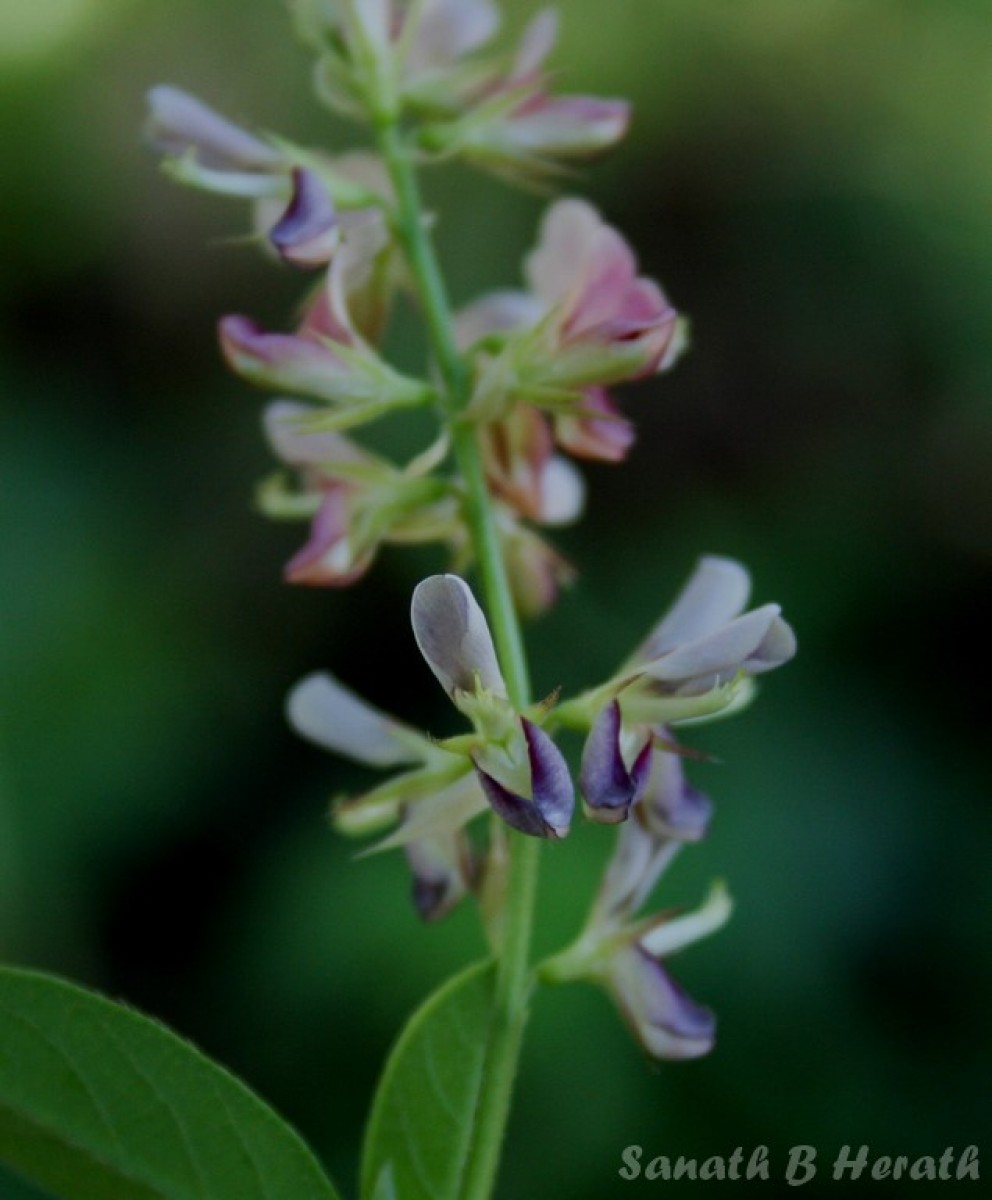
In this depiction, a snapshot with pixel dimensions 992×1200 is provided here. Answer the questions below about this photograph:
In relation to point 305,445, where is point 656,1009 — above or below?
below

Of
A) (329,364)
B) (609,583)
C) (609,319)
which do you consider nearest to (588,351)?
(609,319)

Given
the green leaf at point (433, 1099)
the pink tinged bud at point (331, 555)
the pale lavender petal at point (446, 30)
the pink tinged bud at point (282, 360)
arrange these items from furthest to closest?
the pale lavender petal at point (446, 30)
the pink tinged bud at point (331, 555)
the pink tinged bud at point (282, 360)
the green leaf at point (433, 1099)

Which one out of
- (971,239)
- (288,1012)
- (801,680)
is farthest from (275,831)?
(971,239)

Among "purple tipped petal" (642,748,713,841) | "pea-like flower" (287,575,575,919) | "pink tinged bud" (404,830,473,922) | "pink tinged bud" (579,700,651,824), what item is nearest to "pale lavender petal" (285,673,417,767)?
"pea-like flower" (287,575,575,919)

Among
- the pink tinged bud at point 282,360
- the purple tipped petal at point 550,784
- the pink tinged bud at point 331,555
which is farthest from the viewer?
the pink tinged bud at point 331,555

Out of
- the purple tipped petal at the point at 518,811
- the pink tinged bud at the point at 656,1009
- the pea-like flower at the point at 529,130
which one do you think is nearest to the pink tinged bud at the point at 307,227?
the pea-like flower at the point at 529,130

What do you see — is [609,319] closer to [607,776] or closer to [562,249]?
[562,249]

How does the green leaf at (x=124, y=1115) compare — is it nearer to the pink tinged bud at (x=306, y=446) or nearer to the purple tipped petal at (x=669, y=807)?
the purple tipped petal at (x=669, y=807)
